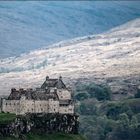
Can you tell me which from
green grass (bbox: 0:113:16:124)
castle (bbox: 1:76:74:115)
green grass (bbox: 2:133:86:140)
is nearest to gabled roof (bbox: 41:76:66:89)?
castle (bbox: 1:76:74:115)

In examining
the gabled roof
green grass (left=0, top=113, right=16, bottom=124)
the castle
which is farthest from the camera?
the gabled roof

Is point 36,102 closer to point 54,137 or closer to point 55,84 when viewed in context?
point 54,137

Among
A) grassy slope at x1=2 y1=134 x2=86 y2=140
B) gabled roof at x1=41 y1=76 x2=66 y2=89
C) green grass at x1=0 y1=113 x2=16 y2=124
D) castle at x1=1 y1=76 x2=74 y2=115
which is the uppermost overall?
gabled roof at x1=41 y1=76 x2=66 y2=89

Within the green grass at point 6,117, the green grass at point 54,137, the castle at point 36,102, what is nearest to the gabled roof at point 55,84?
the castle at point 36,102

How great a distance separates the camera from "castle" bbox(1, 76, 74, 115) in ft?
432

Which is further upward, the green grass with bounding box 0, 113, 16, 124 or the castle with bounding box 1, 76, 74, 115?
the castle with bounding box 1, 76, 74, 115

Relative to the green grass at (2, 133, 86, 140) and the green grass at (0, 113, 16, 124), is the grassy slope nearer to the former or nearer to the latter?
the green grass at (2, 133, 86, 140)

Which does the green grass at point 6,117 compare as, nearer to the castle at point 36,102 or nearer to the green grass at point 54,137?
the green grass at point 54,137

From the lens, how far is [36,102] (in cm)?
13262

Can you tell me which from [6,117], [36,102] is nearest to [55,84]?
[36,102]

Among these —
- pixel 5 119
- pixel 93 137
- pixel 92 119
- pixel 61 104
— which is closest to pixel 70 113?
pixel 61 104

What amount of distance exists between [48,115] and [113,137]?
5304cm

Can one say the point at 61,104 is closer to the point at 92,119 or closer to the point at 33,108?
the point at 33,108

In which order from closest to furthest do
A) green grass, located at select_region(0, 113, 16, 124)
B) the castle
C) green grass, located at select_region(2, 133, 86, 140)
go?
green grass, located at select_region(0, 113, 16, 124) < green grass, located at select_region(2, 133, 86, 140) < the castle
